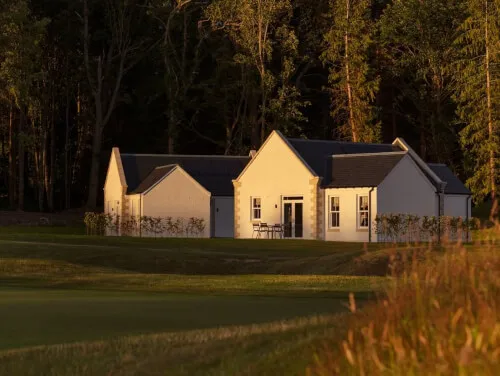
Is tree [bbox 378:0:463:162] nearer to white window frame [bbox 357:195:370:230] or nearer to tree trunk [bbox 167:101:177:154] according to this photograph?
tree trunk [bbox 167:101:177:154]

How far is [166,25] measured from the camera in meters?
86.2

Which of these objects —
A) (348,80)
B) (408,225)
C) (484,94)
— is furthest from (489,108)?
(408,225)

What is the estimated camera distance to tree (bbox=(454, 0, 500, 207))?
72.1 m

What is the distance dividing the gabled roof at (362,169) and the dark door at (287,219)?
324cm

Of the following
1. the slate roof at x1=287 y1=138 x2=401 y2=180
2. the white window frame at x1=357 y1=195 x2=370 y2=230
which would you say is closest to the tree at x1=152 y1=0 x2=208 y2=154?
the slate roof at x1=287 y1=138 x2=401 y2=180

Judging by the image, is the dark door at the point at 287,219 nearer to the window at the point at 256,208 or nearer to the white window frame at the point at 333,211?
the window at the point at 256,208

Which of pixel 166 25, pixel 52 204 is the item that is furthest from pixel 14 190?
pixel 166 25

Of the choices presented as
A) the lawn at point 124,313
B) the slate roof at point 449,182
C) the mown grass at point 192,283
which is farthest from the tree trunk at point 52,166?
the lawn at point 124,313

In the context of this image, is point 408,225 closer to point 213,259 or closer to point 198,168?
point 213,259

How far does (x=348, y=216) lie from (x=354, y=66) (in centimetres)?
2439

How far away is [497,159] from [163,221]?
2207 centimetres

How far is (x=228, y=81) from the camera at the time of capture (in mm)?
88188

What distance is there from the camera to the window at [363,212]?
58.4 metres

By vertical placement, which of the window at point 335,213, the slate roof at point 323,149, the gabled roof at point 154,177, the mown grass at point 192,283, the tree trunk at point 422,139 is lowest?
the mown grass at point 192,283
